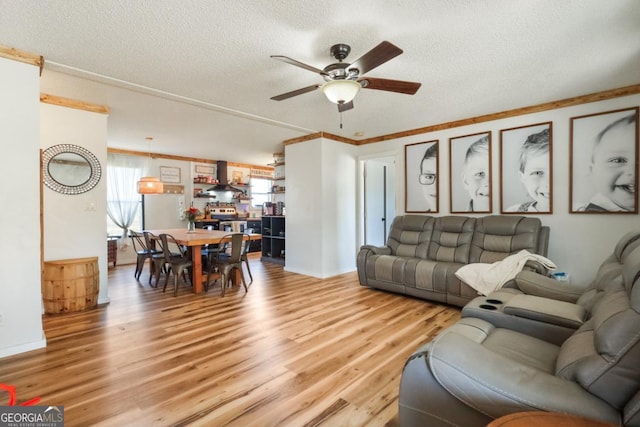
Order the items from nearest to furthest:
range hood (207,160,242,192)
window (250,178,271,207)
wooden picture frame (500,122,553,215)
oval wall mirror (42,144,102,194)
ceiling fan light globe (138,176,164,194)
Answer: oval wall mirror (42,144,102,194)
wooden picture frame (500,122,553,215)
ceiling fan light globe (138,176,164,194)
range hood (207,160,242,192)
window (250,178,271,207)

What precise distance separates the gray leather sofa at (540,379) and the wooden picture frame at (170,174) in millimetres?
7221

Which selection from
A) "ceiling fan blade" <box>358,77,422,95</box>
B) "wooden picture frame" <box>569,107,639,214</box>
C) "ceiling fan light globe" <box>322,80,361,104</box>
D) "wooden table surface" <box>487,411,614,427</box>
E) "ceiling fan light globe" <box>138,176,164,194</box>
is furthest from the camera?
"ceiling fan light globe" <box>138,176,164,194</box>

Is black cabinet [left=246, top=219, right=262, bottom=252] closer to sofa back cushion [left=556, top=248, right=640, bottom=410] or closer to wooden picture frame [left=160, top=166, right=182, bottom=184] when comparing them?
wooden picture frame [left=160, top=166, right=182, bottom=184]

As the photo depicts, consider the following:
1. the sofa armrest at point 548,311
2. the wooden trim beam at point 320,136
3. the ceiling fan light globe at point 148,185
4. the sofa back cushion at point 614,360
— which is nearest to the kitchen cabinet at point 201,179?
the ceiling fan light globe at point 148,185

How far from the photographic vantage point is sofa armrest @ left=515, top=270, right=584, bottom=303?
221 centimetres

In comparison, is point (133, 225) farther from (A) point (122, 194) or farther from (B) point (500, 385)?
(B) point (500, 385)

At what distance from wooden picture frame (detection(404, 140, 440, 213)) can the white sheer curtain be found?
224 inches

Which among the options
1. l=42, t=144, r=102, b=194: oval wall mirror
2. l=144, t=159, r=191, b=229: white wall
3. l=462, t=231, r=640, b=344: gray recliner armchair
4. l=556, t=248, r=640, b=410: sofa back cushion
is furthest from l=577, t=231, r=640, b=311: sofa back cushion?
l=144, t=159, r=191, b=229: white wall

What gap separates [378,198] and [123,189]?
5446 millimetres

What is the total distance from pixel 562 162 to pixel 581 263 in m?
1.21

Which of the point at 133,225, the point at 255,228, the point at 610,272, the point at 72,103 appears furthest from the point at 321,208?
the point at 133,225

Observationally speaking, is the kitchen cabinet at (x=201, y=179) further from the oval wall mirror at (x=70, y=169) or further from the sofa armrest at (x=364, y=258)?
the sofa armrest at (x=364, y=258)

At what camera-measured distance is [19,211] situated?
246 centimetres

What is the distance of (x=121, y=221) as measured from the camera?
257 inches
